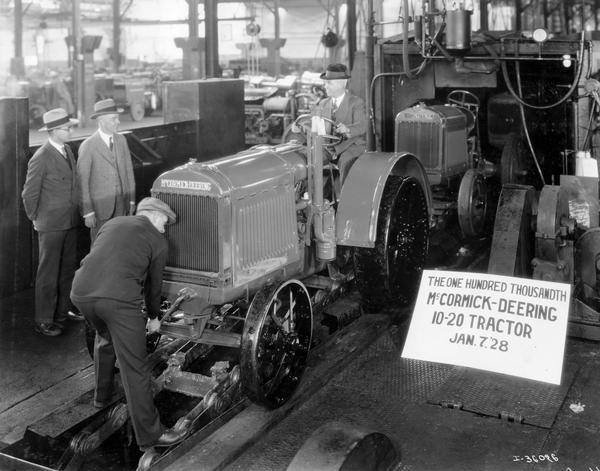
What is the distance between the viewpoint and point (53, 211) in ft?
16.8

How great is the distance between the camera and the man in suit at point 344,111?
5.17 metres

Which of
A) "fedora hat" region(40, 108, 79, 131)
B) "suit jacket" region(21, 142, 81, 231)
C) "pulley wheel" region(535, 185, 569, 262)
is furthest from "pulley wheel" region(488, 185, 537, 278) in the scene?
"fedora hat" region(40, 108, 79, 131)

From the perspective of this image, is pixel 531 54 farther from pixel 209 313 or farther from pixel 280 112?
pixel 280 112

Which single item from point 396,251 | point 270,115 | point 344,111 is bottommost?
point 396,251

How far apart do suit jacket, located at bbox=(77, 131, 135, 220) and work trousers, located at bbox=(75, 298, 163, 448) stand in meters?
2.02

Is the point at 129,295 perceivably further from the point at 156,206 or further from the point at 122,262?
the point at 156,206

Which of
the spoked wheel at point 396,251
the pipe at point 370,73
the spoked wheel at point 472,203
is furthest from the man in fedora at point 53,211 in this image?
Result: the spoked wheel at point 472,203

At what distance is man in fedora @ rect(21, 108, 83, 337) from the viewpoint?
5039 millimetres

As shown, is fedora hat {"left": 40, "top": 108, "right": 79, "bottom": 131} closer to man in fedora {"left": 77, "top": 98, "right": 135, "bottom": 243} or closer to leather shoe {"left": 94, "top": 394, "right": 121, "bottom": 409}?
man in fedora {"left": 77, "top": 98, "right": 135, "bottom": 243}

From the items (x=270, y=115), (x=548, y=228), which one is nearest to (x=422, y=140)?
(x=548, y=228)

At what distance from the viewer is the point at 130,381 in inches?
135

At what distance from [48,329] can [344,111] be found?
104 inches

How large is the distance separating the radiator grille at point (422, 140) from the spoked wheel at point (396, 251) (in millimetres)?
1387

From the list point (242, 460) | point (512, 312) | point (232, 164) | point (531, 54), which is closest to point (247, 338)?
point (242, 460)
